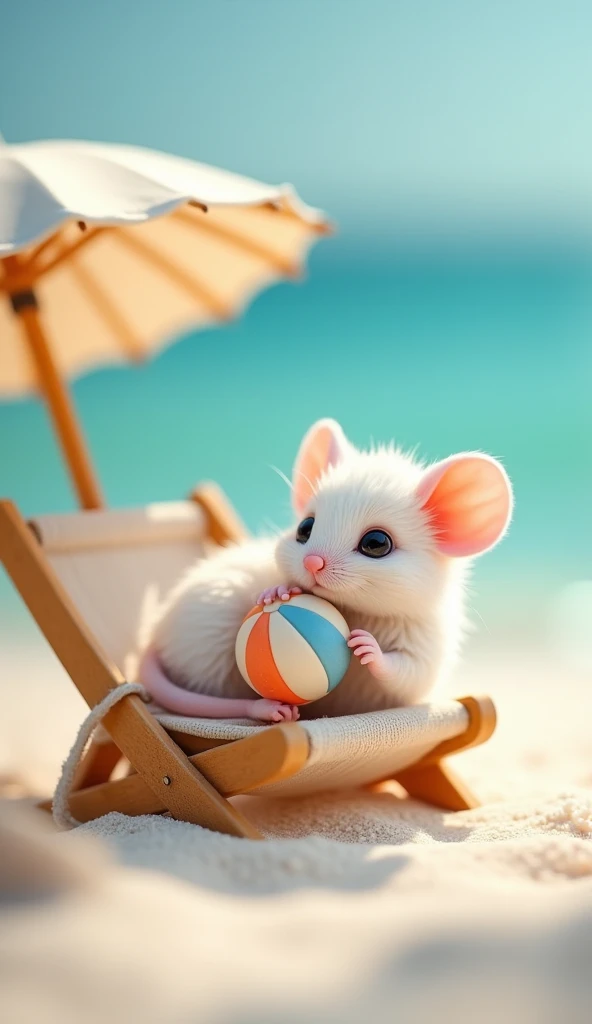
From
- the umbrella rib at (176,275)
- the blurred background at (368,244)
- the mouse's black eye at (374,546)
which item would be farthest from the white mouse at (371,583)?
the blurred background at (368,244)

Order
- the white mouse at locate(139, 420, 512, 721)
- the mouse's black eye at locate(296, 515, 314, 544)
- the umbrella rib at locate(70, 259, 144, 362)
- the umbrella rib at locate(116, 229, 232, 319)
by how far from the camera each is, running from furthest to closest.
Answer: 1. the umbrella rib at locate(70, 259, 144, 362)
2. the umbrella rib at locate(116, 229, 232, 319)
3. the mouse's black eye at locate(296, 515, 314, 544)
4. the white mouse at locate(139, 420, 512, 721)

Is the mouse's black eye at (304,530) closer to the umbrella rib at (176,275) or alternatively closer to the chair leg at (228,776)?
the chair leg at (228,776)

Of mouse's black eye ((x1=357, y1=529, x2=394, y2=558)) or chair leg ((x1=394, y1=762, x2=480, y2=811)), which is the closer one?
mouse's black eye ((x1=357, y1=529, x2=394, y2=558))

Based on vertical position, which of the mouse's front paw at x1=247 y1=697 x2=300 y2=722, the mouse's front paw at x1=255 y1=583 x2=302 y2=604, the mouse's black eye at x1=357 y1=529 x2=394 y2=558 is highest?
the mouse's black eye at x1=357 y1=529 x2=394 y2=558

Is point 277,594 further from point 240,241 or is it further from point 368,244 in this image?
point 368,244

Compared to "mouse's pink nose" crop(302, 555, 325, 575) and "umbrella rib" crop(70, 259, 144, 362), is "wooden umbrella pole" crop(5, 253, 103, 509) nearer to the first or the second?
"umbrella rib" crop(70, 259, 144, 362)

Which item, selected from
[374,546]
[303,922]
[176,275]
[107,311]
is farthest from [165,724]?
[107,311]

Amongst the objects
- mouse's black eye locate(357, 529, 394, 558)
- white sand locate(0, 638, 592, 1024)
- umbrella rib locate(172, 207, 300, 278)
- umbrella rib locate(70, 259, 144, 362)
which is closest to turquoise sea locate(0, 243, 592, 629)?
umbrella rib locate(70, 259, 144, 362)
